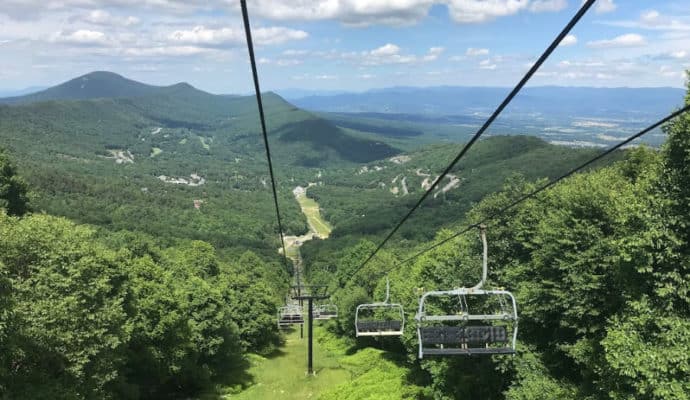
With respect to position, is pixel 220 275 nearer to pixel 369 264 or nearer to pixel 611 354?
pixel 369 264

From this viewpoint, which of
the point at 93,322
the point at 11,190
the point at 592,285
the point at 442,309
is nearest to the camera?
the point at 592,285

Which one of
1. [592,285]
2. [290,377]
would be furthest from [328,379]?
[592,285]

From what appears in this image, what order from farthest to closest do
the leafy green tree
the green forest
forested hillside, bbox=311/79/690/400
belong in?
the leafy green tree < the green forest < forested hillside, bbox=311/79/690/400

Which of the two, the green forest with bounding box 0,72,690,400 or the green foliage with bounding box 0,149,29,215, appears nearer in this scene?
the green forest with bounding box 0,72,690,400

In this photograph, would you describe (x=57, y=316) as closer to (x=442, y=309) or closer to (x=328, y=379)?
(x=442, y=309)

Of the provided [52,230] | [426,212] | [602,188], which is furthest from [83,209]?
[602,188]

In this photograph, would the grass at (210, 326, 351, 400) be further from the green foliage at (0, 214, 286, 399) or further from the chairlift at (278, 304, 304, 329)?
the chairlift at (278, 304, 304, 329)

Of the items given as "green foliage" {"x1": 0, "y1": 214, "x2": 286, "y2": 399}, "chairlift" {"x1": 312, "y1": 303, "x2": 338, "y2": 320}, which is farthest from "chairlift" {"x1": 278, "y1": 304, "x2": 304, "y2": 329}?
"green foliage" {"x1": 0, "y1": 214, "x2": 286, "y2": 399}

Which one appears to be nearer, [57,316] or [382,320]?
[57,316]

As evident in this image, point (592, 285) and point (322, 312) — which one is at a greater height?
point (592, 285)
